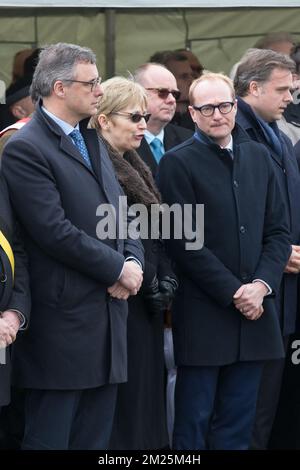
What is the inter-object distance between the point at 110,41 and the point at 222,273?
6.55ft

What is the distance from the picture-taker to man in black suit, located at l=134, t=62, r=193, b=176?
597 centimetres

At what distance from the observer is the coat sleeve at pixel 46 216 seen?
4535mm

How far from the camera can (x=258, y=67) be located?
5863 millimetres

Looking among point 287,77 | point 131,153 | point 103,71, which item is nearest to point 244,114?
point 287,77

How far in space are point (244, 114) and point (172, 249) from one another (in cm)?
92

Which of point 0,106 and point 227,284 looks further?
point 0,106

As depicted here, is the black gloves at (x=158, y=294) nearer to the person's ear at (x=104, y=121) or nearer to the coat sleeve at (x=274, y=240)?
the coat sleeve at (x=274, y=240)

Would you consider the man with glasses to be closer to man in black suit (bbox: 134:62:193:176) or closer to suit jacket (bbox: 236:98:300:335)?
suit jacket (bbox: 236:98:300:335)

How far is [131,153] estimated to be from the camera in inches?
212

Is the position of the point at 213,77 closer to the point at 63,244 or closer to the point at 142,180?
the point at 142,180

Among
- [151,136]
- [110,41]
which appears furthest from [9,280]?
[110,41]

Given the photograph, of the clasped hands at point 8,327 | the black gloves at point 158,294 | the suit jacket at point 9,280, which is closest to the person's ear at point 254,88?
the black gloves at point 158,294
